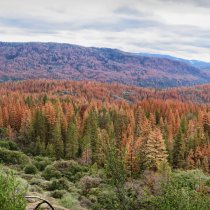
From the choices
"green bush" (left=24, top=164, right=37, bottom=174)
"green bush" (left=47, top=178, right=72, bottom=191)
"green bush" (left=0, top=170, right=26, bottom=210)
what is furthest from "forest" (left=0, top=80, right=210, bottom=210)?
"green bush" (left=0, top=170, right=26, bottom=210)

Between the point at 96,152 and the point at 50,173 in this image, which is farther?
the point at 96,152

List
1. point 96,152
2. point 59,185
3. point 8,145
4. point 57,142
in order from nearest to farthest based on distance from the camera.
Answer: point 59,185, point 8,145, point 96,152, point 57,142

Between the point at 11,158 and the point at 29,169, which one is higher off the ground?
the point at 29,169

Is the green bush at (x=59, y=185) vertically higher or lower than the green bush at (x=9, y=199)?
lower

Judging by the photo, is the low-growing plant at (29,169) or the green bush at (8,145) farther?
the green bush at (8,145)

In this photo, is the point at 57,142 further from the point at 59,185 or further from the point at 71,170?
the point at 59,185

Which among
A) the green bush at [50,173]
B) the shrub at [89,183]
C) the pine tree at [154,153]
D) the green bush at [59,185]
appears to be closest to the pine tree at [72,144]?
the pine tree at [154,153]

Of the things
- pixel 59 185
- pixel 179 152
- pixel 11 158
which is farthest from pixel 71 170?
pixel 179 152

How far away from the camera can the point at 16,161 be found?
257ft

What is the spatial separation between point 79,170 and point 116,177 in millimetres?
50088

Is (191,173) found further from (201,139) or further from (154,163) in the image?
(201,139)

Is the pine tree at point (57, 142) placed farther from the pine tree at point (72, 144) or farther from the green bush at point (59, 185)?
the green bush at point (59, 185)

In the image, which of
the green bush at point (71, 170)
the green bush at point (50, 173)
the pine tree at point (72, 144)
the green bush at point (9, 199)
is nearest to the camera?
the green bush at point (9, 199)

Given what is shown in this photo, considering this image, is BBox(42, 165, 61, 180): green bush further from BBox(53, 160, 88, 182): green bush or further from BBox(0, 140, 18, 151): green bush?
BBox(0, 140, 18, 151): green bush
